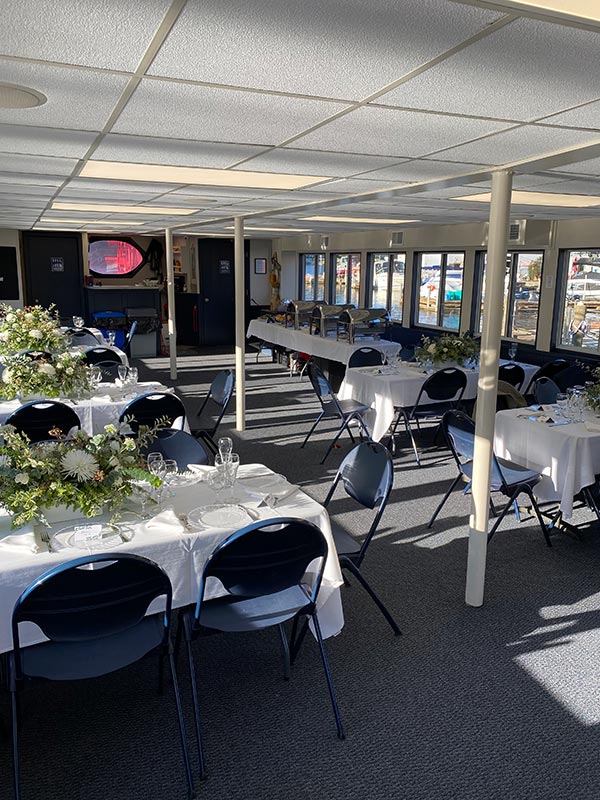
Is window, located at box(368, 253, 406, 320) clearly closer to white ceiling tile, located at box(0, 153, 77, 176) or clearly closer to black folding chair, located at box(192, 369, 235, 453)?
black folding chair, located at box(192, 369, 235, 453)

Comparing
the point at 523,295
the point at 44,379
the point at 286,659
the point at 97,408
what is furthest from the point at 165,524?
the point at 523,295

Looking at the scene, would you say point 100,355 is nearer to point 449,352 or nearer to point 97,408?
point 97,408

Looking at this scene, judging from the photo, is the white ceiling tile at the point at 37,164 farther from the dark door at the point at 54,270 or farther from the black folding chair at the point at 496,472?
the dark door at the point at 54,270

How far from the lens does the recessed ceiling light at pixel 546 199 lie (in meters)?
5.33

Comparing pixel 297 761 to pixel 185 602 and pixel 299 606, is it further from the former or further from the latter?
pixel 185 602

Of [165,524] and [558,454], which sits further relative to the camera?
[558,454]

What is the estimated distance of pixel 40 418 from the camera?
4867 millimetres

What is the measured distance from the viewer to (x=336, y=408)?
253 inches

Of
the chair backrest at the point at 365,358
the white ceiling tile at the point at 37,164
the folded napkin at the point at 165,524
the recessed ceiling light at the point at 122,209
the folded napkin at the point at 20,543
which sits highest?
the recessed ceiling light at the point at 122,209

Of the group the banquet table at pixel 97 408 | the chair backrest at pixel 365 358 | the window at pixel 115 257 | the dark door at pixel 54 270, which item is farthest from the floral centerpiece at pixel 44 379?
the window at pixel 115 257

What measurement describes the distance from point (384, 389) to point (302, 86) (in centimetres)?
473

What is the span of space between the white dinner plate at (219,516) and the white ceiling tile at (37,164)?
2131mm

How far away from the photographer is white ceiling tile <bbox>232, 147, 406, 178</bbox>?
10.8ft

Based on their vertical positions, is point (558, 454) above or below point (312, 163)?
below
